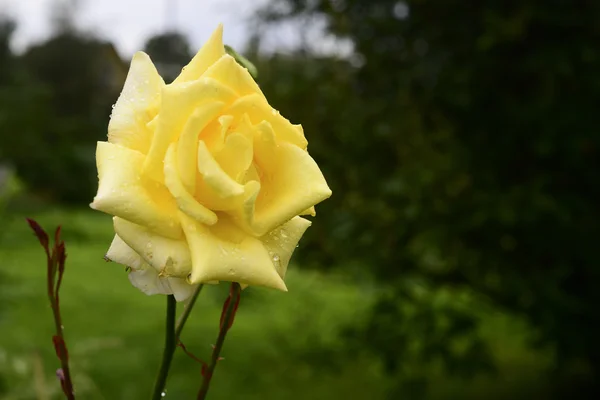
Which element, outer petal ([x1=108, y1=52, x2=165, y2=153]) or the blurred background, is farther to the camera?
the blurred background

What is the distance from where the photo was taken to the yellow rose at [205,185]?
0.44 m

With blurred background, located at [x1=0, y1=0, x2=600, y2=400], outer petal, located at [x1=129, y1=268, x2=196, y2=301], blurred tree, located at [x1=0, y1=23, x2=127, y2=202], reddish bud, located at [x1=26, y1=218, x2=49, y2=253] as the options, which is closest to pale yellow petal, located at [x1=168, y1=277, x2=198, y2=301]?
outer petal, located at [x1=129, y1=268, x2=196, y2=301]

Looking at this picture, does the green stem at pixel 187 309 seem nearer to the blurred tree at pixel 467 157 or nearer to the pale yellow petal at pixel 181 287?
the pale yellow petal at pixel 181 287

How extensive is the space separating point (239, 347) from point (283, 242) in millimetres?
4638

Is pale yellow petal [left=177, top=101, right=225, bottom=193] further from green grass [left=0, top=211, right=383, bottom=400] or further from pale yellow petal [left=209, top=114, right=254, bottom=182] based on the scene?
green grass [left=0, top=211, right=383, bottom=400]

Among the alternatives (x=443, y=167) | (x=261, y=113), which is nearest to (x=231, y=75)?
(x=261, y=113)

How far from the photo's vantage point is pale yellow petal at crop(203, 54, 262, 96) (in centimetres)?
48

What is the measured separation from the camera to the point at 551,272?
245cm

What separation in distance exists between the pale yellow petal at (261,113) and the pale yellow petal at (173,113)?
17 millimetres

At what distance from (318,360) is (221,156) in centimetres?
255

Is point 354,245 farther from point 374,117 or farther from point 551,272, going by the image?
point 551,272

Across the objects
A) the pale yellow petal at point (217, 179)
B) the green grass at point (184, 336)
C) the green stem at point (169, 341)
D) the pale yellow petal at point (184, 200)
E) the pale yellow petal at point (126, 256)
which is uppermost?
the green grass at point (184, 336)

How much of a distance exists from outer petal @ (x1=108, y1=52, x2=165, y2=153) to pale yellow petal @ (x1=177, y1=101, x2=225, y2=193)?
0.16 feet

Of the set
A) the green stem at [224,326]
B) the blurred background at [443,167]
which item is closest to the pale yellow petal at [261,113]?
the green stem at [224,326]
